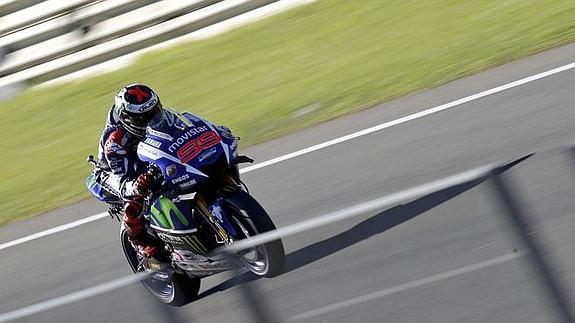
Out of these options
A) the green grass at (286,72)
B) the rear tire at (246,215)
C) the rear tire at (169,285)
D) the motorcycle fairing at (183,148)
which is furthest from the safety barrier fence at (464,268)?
the green grass at (286,72)

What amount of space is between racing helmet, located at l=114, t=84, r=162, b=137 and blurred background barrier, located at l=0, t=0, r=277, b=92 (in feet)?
22.4

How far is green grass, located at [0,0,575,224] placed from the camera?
12008 millimetres

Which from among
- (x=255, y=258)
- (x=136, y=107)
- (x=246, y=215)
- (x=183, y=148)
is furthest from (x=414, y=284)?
(x=136, y=107)

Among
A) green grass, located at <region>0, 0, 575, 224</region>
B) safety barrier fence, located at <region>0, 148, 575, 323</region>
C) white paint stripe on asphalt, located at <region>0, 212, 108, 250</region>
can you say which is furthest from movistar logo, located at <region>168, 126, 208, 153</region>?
green grass, located at <region>0, 0, 575, 224</region>

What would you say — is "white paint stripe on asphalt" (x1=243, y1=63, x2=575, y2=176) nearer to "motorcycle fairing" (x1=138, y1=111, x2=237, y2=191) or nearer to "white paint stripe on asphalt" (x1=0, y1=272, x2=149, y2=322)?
"motorcycle fairing" (x1=138, y1=111, x2=237, y2=191)

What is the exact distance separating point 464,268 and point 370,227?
0.42m

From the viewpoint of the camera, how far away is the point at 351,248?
4914mm

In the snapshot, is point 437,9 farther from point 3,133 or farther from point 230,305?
point 230,305

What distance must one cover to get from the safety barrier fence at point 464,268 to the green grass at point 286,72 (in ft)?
22.4

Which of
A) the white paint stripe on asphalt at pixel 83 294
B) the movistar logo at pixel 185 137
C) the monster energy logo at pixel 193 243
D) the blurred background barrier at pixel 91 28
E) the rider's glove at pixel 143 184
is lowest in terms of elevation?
the blurred background barrier at pixel 91 28

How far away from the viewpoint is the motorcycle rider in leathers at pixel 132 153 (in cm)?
830

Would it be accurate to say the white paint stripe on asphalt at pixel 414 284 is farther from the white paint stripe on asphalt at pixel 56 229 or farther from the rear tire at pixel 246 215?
the white paint stripe on asphalt at pixel 56 229

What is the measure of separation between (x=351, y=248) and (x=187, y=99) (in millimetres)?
9370

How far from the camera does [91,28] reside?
1525 cm
